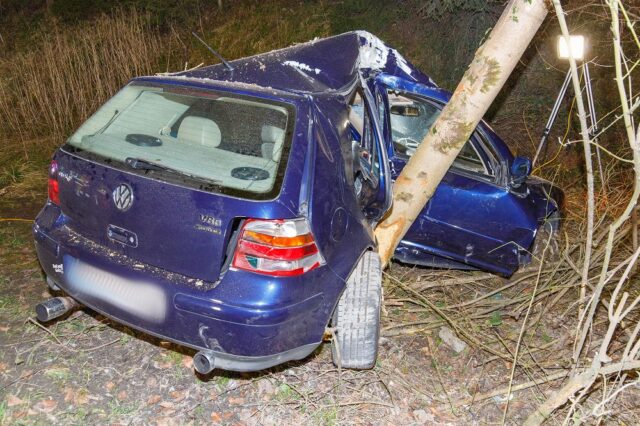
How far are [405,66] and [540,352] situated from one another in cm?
223

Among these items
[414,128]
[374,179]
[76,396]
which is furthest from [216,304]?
[414,128]

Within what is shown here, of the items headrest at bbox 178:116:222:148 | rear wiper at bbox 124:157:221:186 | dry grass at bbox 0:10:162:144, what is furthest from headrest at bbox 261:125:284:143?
dry grass at bbox 0:10:162:144

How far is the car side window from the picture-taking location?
442cm

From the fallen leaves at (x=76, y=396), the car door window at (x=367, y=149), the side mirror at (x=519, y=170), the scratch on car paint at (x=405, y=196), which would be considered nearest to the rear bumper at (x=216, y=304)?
the fallen leaves at (x=76, y=396)

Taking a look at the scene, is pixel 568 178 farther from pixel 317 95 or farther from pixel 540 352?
pixel 317 95

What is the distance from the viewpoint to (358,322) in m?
3.29

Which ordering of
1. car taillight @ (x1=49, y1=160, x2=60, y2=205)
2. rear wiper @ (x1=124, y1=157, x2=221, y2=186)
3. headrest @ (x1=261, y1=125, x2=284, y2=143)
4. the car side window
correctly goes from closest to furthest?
rear wiper @ (x1=124, y1=157, x2=221, y2=186)
headrest @ (x1=261, y1=125, x2=284, y2=143)
car taillight @ (x1=49, y1=160, x2=60, y2=205)
the car side window

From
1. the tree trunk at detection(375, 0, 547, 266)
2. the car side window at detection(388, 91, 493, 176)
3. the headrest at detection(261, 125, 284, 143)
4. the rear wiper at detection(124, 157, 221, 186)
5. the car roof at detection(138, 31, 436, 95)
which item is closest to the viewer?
the rear wiper at detection(124, 157, 221, 186)

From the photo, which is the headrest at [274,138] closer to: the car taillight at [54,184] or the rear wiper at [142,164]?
the rear wiper at [142,164]

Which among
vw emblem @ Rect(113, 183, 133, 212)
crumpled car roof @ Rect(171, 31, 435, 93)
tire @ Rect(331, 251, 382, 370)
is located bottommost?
tire @ Rect(331, 251, 382, 370)

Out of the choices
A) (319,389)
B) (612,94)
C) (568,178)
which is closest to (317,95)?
(319,389)

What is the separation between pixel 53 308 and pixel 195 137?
3.79 feet

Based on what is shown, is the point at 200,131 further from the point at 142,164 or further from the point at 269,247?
the point at 269,247

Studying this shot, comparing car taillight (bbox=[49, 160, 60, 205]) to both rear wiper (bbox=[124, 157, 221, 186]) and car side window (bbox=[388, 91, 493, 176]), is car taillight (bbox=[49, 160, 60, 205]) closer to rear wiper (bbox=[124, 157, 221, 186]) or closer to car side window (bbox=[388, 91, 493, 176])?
rear wiper (bbox=[124, 157, 221, 186])
